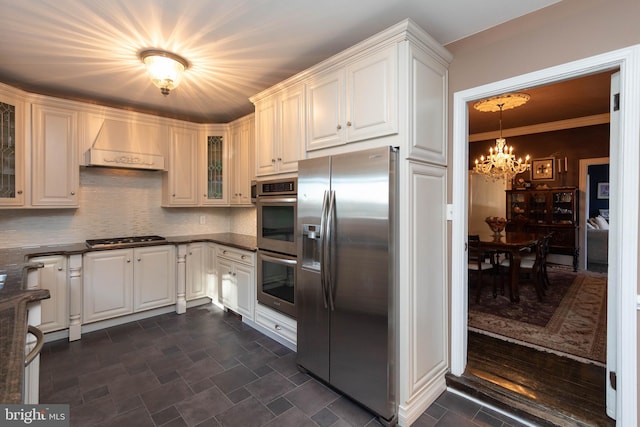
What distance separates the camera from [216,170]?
4.18m

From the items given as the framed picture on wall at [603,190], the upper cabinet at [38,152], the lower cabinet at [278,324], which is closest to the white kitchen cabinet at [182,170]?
the upper cabinet at [38,152]

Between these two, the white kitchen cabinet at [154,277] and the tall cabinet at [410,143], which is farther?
the white kitchen cabinet at [154,277]

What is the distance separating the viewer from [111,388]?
2.25 m

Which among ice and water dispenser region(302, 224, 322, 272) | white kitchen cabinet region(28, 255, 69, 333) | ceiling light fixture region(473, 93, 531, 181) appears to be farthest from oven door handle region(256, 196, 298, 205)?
ceiling light fixture region(473, 93, 531, 181)

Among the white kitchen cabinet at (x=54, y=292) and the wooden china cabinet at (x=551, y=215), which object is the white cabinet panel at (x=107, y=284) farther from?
the wooden china cabinet at (x=551, y=215)

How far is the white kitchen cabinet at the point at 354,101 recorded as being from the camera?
6.27 ft

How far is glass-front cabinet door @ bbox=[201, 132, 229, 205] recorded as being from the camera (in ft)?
13.6

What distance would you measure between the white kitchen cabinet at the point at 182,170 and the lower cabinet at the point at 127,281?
2.22ft

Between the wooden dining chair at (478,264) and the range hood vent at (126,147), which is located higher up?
the range hood vent at (126,147)

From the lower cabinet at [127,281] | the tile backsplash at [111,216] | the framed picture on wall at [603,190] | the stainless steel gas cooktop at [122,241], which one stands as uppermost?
the framed picture on wall at [603,190]

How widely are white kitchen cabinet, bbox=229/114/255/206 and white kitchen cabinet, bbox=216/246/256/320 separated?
0.72 m

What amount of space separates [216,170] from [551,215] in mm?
6358

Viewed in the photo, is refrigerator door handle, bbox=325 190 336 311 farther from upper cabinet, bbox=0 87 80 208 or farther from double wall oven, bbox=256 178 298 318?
upper cabinet, bbox=0 87 80 208

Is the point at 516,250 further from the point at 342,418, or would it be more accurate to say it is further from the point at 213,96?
the point at 213,96
